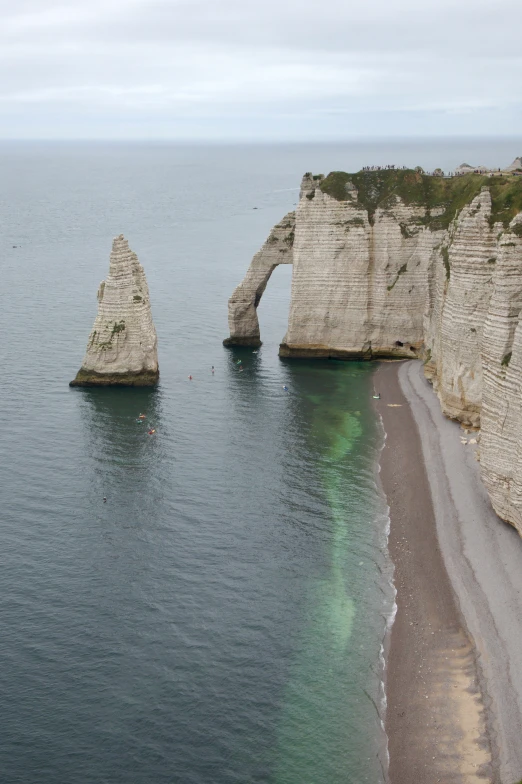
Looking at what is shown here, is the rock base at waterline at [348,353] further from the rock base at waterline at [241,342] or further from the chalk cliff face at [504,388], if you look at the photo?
the chalk cliff face at [504,388]

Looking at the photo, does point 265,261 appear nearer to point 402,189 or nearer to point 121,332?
point 402,189

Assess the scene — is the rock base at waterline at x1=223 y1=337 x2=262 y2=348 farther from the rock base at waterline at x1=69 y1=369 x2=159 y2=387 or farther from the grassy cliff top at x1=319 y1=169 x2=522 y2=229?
the grassy cliff top at x1=319 y1=169 x2=522 y2=229

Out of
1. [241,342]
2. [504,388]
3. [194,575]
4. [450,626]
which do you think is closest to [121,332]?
[241,342]

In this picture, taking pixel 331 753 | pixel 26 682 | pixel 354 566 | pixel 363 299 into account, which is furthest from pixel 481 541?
pixel 363 299

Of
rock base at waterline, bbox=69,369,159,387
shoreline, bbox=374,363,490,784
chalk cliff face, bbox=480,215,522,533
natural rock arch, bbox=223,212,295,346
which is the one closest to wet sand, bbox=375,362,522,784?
shoreline, bbox=374,363,490,784

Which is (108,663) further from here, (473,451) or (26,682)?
(473,451)

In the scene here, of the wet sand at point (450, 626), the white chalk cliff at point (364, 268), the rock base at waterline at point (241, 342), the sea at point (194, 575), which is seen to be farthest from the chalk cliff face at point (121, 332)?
the wet sand at point (450, 626)

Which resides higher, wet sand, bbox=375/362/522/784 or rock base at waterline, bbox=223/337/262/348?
rock base at waterline, bbox=223/337/262/348
